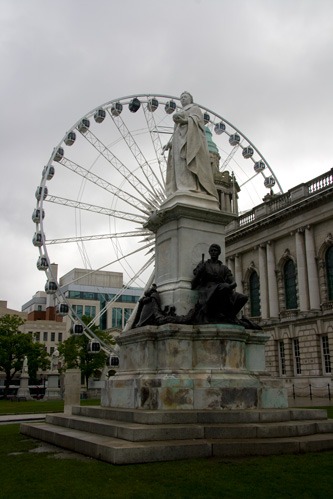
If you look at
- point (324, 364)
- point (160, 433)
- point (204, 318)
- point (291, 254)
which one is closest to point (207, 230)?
point (204, 318)

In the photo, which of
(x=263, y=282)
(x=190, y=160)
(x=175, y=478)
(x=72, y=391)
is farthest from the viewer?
(x=263, y=282)

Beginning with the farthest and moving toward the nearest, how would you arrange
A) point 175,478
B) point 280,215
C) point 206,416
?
point 280,215, point 206,416, point 175,478

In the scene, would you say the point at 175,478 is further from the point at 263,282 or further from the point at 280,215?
the point at 263,282

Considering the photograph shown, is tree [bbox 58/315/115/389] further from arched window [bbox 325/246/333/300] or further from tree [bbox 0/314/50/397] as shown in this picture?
arched window [bbox 325/246/333/300]

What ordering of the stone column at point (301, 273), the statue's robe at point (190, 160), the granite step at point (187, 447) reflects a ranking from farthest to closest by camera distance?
the stone column at point (301, 273), the statue's robe at point (190, 160), the granite step at point (187, 447)

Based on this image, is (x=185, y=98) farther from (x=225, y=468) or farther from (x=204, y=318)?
(x=225, y=468)

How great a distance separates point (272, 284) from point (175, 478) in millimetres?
44306

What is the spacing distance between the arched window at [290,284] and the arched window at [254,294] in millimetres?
4505

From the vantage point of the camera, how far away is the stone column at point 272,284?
49000 mm

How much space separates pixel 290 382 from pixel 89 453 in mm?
38634

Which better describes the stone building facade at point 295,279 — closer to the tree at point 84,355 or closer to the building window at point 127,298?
the tree at point 84,355

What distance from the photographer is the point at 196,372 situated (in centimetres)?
1034

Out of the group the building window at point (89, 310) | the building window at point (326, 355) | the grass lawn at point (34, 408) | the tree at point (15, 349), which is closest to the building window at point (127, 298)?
the building window at point (89, 310)

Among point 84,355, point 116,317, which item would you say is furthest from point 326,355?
point 116,317
